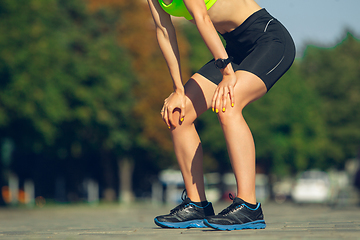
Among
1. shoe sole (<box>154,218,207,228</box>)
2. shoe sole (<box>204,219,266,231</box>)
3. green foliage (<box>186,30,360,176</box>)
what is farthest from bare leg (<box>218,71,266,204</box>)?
green foliage (<box>186,30,360,176</box>)

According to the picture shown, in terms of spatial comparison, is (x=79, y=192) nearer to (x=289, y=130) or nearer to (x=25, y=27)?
(x=289, y=130)

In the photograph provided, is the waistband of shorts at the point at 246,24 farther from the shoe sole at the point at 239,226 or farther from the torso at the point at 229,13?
the shoe sole at the point at 239,226

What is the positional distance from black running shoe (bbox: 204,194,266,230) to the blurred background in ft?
44.4

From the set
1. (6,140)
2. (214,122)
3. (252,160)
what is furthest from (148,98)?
(252,160)

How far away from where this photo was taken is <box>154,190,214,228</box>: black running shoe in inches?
175

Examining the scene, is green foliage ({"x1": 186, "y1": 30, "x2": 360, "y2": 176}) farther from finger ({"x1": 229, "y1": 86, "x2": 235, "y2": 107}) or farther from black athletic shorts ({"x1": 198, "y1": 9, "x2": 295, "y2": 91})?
finger ({"x1": 229, "y1": 86, "x2": 235, "y2": 107})

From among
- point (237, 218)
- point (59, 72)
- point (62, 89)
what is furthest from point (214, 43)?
point (62, 89)

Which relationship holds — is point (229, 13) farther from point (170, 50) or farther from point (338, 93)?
point (338, 93)

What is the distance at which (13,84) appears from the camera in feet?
67.5

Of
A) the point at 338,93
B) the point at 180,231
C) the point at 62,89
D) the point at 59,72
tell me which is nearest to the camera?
the point at 180,231

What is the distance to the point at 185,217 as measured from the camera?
450 cm

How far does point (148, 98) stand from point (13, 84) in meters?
13.2

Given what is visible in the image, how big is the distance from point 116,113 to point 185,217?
2599 centimetres

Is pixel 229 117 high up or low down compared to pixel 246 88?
down
